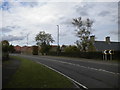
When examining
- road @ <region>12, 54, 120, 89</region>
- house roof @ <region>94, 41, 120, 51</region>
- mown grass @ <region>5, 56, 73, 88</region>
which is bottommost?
road @ <region>12, 54, 120, 89</region>

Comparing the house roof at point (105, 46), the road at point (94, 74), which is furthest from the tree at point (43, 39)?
the road at point (94, 74)

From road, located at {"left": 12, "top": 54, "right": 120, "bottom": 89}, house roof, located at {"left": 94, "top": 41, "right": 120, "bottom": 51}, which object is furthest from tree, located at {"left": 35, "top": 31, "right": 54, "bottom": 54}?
road, located at {"left": 12, "top": 54, "right": 120, "bottom": 89}

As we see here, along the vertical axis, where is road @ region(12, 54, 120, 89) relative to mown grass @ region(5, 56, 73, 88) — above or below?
below

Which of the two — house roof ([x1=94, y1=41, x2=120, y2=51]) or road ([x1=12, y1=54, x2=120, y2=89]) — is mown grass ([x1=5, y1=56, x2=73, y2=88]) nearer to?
road ([x1=12, y1=54, x2=120, y2=89])

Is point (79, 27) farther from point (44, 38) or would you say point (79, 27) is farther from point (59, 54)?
point (44, 38)

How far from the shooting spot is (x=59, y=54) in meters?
71.6

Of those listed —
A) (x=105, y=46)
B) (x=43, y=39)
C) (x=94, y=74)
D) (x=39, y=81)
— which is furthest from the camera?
(x=43, y=39)

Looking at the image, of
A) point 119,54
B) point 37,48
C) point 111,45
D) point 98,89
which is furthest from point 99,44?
point 98,89

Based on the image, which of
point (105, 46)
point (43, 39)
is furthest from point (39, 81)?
point (43, 39)

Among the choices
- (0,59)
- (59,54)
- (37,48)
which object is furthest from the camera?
(37,48)

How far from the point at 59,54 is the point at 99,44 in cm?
1399

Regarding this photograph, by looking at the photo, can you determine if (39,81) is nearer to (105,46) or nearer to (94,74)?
(94,74)

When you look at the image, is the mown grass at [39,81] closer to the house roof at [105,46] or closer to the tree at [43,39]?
the house roof at [105,46]

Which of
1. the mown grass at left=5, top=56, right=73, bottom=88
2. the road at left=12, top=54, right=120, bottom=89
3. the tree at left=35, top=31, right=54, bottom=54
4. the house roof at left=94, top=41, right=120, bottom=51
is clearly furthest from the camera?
the tree at left=35, top=31, right=54, bottom=54
